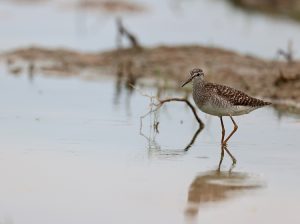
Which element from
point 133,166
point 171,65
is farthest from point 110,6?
point 133,166

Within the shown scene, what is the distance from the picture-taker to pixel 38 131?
13.1 meters

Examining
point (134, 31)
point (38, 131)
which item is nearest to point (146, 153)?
point (38, 131)

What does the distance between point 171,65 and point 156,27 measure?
23.2ft

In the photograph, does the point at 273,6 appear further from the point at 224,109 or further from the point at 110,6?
the point at 224,109

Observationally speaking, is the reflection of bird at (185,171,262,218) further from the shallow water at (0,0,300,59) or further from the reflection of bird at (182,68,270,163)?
the shallow water at (0,0,300,59)

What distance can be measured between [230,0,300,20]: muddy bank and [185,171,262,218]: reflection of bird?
59.5 feet

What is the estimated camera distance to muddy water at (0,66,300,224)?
368 inches

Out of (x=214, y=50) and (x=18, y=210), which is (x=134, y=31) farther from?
(x=18, y=210)

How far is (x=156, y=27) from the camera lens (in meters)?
26.9

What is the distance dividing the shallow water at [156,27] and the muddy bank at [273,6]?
0.52 meters

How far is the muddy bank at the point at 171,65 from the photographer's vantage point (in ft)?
59.6

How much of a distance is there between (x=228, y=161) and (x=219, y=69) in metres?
7.60

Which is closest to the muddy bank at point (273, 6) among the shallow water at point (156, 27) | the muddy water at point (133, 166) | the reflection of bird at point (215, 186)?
the shallow water at point (156, 27)

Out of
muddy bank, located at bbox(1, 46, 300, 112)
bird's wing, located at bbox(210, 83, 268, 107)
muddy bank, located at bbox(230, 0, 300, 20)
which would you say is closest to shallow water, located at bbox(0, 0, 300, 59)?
muddy bank, located at bbox(230, 0, 300, 20)
